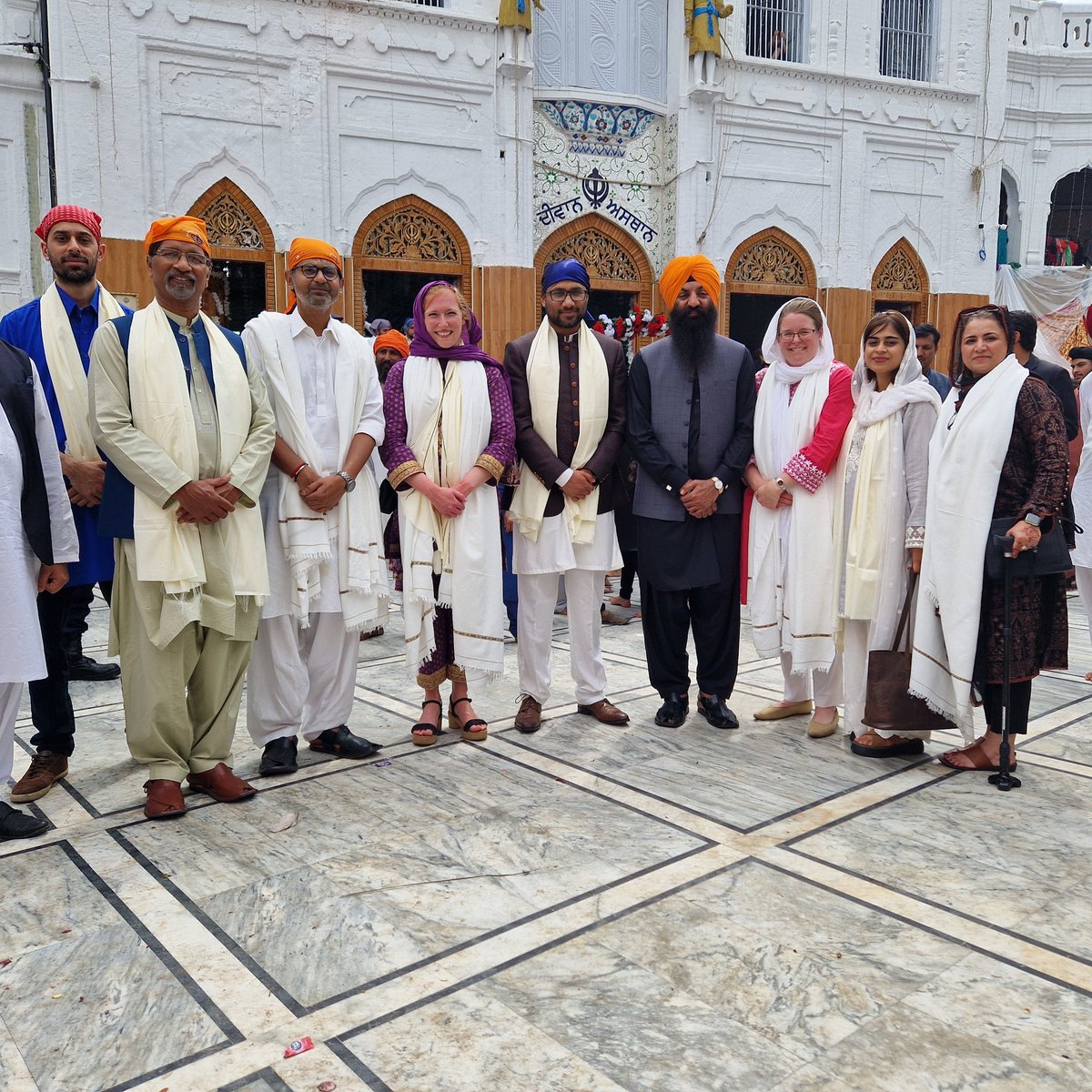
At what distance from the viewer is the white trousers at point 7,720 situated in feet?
7.39

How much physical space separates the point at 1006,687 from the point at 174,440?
2148mm

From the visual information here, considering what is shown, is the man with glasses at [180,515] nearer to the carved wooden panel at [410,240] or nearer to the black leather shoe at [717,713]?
the black leather shoe at [717,713]

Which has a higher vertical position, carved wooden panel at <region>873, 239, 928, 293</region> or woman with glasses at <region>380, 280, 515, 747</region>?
carved wooden panel at <region>873, 239, 928, 293</region>

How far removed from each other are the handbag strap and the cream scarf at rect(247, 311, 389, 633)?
1.43 metres

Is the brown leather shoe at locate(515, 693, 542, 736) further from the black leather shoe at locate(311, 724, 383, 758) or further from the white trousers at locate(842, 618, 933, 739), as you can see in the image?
the white trousers at locate(842, 618, 933, 739)

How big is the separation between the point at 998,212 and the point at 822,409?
9846 millimetres

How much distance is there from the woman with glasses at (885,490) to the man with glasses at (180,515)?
1602mm

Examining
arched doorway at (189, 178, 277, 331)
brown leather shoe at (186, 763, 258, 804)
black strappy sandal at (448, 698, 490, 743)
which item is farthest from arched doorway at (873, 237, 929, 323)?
brown leather shoe at (186, 763, 258, 804)

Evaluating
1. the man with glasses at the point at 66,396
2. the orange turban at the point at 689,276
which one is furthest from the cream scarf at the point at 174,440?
the orange turban at the point at 689,276

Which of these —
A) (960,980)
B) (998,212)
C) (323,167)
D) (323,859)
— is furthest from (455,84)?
(960,980)

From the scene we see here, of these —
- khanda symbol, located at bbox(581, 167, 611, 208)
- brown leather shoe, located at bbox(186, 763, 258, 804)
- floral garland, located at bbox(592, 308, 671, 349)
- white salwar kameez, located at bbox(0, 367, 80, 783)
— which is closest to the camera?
white salwar kameez, located at bbox(0, 367, 80, 783)

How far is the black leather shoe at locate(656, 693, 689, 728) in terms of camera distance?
302cm

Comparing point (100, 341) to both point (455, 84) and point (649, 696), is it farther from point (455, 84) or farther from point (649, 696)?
point (455, 84)

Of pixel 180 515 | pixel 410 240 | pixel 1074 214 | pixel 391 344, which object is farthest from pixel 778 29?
pixel 180 515
